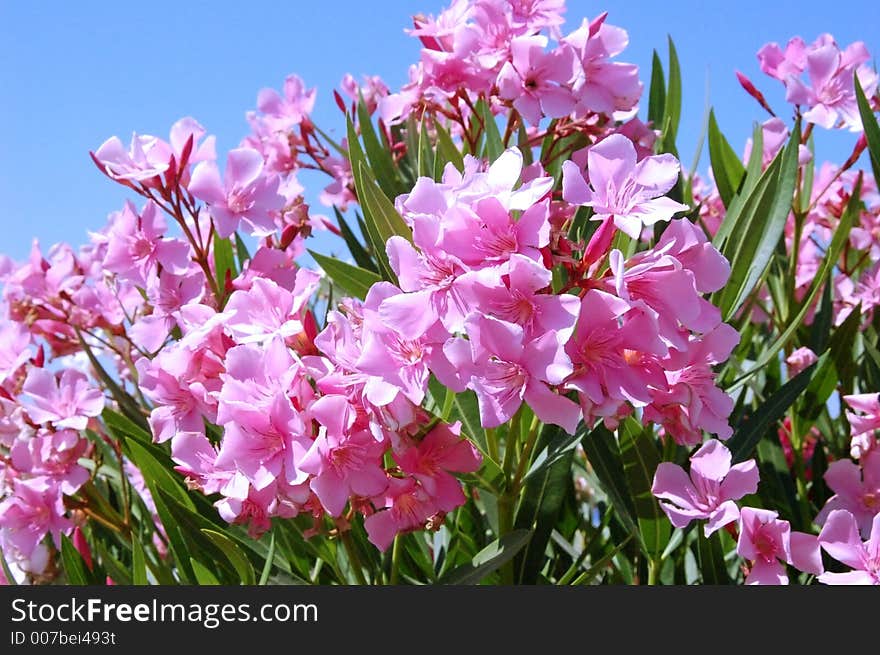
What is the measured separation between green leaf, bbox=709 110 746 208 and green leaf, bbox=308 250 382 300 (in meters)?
0.63

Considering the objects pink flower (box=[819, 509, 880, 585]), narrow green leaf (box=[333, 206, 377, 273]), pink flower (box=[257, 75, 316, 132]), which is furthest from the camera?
pink flower (box=[257, 75, 316, 132])

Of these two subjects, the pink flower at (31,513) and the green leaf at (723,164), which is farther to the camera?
the green leaf at (723,164)

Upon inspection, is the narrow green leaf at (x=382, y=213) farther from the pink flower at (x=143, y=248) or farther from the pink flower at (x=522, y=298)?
the pink flower at (x=143, y=248)

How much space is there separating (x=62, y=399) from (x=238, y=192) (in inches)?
16.5

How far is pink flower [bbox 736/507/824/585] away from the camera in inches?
39.1

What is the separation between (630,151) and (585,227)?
1.27ft

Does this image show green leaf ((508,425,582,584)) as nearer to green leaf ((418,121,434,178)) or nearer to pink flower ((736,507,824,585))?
pink flower ((736,507,824,585))

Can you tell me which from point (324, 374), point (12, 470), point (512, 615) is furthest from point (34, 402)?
point (512, 615)

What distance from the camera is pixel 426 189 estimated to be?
32.1 inches

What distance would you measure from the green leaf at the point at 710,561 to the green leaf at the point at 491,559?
0.84 feet

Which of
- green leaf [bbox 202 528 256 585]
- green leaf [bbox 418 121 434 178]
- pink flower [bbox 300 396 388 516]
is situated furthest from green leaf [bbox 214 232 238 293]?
pink flower [bbox 300 396 388 516]

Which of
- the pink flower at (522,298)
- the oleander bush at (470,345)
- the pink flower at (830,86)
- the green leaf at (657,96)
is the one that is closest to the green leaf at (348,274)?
the oleander bush at (470,345)

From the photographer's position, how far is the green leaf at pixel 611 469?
46.6 inches

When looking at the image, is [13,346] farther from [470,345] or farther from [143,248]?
[470,345]
